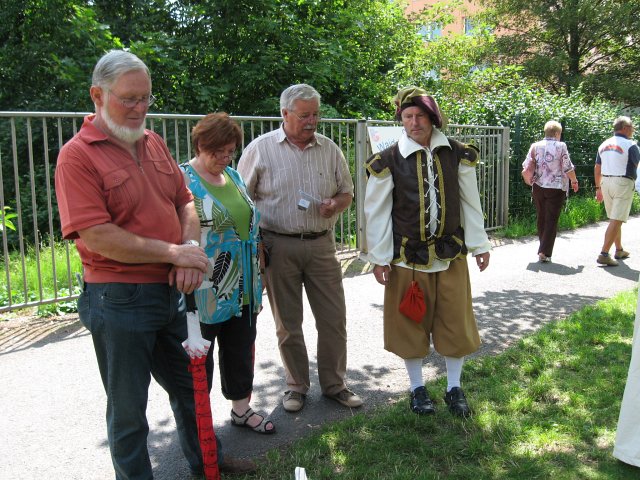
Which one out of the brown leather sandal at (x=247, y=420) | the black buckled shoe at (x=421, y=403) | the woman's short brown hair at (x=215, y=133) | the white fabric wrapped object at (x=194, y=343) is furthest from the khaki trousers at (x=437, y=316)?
the white fabric wrapped object at (x=194, y=343)

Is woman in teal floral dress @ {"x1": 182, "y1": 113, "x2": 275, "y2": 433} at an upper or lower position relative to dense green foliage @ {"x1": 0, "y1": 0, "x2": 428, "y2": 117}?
lower

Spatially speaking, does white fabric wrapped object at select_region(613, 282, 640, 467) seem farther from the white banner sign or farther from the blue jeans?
the white banner sign

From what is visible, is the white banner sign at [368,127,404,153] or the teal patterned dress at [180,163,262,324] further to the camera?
the white banner sign at [368,127,404,153]

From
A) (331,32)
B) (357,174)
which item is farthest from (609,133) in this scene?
(357,174)

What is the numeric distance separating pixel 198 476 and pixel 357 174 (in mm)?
6039

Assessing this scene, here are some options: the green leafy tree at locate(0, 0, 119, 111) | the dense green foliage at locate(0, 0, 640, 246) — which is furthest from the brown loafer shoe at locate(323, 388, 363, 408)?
the green leafy tree at locate(0, 0, 119, 111)

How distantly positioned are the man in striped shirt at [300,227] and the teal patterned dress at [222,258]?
48 cm

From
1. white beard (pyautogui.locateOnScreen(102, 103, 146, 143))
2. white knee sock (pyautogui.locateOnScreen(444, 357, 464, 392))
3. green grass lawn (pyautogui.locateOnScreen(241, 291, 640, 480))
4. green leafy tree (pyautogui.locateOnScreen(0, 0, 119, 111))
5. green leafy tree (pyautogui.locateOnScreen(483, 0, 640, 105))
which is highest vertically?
green leafy tree (pyautogui.locateOnScreen(483, 0, 640, 105))

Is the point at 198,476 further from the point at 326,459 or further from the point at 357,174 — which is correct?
the point at 357,174

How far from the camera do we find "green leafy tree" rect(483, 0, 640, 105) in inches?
1091

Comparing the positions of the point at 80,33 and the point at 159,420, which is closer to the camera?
the point at 159,420

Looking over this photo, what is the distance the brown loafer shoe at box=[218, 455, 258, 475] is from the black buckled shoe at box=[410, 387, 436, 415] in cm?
119

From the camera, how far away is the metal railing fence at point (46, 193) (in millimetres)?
6070

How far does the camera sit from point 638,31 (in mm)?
27828
